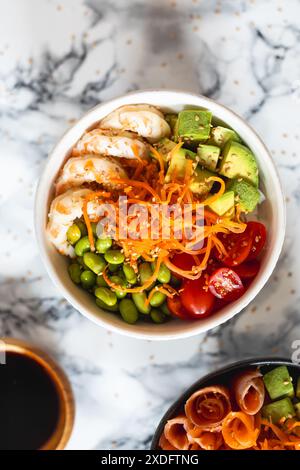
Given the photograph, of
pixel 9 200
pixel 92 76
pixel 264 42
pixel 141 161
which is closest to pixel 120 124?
pixel 141 161

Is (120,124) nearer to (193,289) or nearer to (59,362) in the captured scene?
(193,289)

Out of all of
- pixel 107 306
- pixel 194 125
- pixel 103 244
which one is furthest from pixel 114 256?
pixel 194 125

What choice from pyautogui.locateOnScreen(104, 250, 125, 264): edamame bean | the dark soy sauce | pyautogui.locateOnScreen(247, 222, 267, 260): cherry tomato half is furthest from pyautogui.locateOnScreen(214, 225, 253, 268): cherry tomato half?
the dark soy sauce

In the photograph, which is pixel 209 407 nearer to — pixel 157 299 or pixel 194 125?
pixel 157 299

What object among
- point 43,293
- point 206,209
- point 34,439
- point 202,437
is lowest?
point 34,439

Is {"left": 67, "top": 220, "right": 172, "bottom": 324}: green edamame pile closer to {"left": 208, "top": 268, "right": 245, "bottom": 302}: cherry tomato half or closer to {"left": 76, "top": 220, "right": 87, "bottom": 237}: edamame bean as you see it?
{"left": 76, "top": 220, "right": 87, "bottom": 237}: edamame bean

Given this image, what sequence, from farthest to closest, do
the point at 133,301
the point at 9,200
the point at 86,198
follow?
the point at 9,200 → the point at 133,301 → the point at 86,198

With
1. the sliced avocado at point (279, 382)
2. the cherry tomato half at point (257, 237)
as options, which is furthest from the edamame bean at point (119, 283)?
the sliced avocado at point (279, 382)
